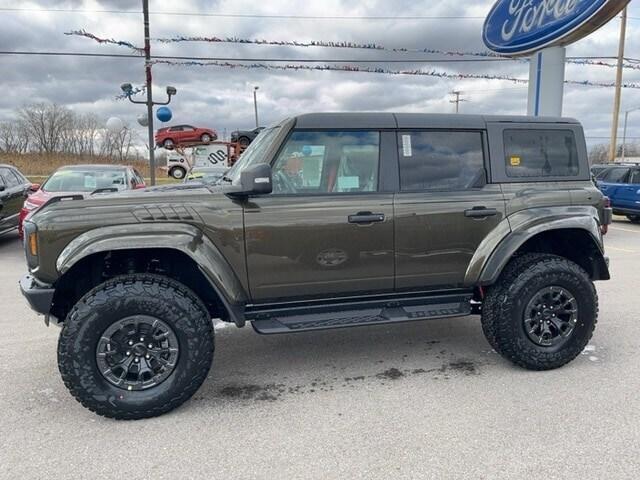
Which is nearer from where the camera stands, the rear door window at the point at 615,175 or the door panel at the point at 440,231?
the door panel at the point at 440,231

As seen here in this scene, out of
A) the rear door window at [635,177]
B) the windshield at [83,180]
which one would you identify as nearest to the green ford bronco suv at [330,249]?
the windshield at [83,180]

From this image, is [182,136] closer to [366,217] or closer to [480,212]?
[366,217]

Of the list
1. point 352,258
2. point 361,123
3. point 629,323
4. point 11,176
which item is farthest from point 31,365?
point 11,176

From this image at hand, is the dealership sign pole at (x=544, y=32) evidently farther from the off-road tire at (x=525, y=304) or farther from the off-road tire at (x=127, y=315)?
the off-road tire at (x=127, y=315)

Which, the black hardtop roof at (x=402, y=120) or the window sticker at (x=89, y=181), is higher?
the black hardtop roof at (x=402, y=120)

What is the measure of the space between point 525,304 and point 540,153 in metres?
1.23

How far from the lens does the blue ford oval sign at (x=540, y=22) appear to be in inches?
421

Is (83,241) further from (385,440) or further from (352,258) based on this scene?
(385,440)

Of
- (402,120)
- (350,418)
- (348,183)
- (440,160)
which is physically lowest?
(350,418)

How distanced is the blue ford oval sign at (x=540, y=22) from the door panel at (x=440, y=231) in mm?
9408

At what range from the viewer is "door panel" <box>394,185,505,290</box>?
11.6ft

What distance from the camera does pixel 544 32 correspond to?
1191 cm

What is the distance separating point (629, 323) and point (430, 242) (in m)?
2.84

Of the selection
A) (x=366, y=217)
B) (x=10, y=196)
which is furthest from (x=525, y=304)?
(x=10, y=196)
